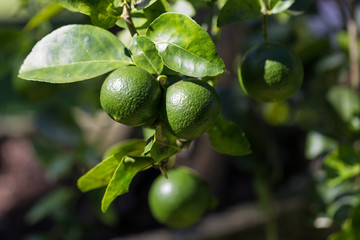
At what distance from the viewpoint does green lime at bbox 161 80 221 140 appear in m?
0.59

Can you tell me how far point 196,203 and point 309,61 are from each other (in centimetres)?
72

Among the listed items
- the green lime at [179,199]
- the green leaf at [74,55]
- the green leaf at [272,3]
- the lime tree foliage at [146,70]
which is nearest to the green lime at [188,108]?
the lime tree foliage at [146,70]

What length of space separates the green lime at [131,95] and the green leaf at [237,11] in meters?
0.17

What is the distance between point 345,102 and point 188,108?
0.84 meters

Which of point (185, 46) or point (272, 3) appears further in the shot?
point (272, 3)

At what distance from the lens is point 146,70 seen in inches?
24.6

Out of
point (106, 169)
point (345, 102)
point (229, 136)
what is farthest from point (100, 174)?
point (345, 102)

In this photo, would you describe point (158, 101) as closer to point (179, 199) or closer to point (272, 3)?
point (272, 3)

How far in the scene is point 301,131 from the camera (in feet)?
7.30

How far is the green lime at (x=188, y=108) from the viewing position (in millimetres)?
589

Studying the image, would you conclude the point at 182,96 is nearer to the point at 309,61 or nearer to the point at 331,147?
the point at 331,147

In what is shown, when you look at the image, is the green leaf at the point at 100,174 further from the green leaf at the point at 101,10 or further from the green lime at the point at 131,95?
the green leaf at the point at 101,10

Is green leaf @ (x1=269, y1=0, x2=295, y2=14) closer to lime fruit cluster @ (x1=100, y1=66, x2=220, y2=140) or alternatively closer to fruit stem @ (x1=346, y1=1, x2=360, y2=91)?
lime fruit cluster @ (x1=100, y1=66, x2=220, y2=140)

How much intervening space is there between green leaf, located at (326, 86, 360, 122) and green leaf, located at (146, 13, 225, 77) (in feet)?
2.63
